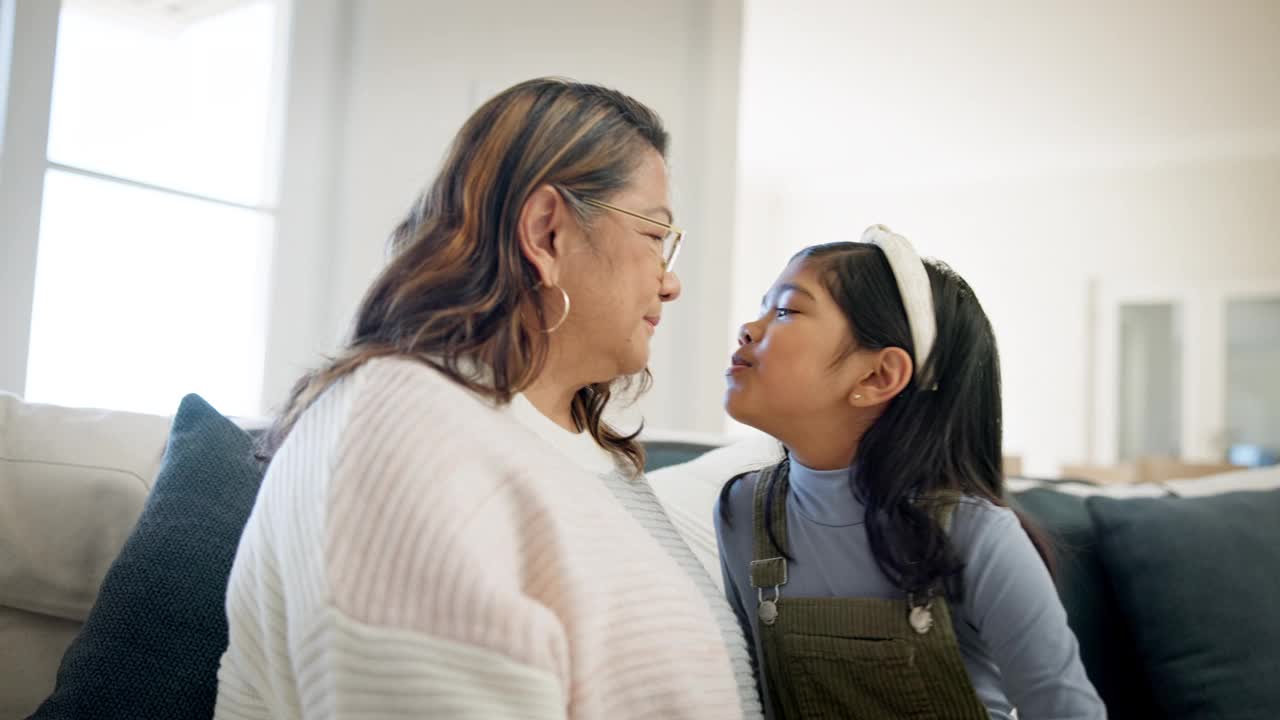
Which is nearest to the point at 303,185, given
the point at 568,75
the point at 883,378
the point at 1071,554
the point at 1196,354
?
the point at 568,75

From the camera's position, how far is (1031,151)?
8898mm

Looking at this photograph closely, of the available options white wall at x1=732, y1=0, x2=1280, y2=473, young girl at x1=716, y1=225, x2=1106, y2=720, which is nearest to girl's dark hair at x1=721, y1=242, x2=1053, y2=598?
young girl at x1=716, y1=225, x2=1106, y2=720

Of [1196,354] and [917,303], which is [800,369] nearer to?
[917,303]

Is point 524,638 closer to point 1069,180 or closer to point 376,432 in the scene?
point 376,432

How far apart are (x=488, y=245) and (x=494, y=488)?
1.06 ft

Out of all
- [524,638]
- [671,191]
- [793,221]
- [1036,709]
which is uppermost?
[793,221]

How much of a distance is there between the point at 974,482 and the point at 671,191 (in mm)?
554

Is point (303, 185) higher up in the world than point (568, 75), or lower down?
lower down

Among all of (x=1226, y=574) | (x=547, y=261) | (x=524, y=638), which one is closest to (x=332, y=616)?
(x=524, y=638)

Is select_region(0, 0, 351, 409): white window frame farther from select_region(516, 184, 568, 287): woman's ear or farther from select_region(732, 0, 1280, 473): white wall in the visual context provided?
select_region(732, 0, 1280, 473): white wall

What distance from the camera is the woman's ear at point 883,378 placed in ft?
4.26

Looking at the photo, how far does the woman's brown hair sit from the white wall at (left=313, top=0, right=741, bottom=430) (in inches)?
84.0

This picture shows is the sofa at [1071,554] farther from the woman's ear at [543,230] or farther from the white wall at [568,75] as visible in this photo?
the white wall at [568,75]

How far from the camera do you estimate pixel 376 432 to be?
2.69ft
